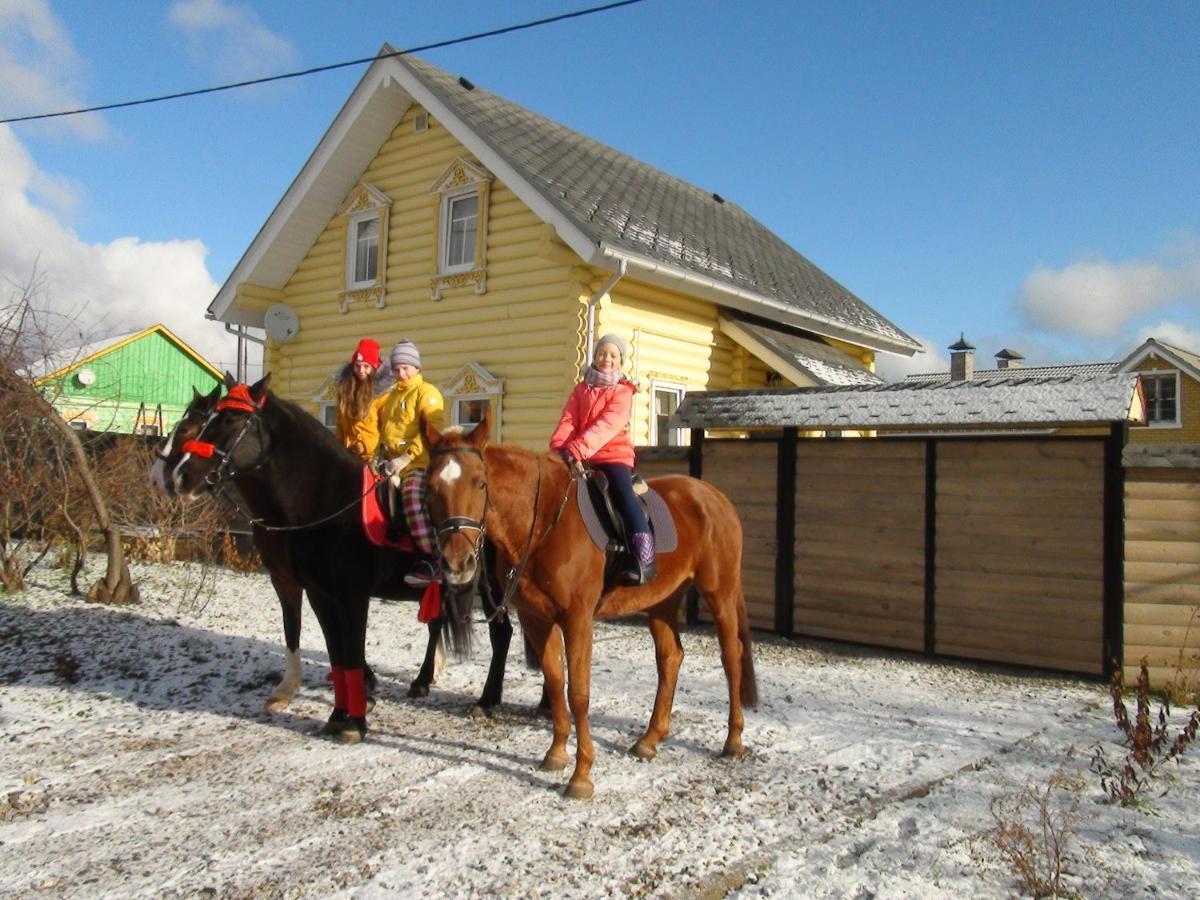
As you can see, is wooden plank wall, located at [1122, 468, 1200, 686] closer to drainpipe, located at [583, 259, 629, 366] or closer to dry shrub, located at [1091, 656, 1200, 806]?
dry shrub, located at [1091, 656, 1200, 806]

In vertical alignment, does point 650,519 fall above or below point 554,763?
above

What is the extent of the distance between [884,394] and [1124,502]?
219 centimetres

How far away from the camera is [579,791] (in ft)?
15.3

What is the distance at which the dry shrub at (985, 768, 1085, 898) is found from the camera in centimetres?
369

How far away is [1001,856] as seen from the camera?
13.1 feet

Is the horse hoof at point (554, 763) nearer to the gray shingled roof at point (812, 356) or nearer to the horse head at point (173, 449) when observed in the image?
the horse head at point (173, 449)

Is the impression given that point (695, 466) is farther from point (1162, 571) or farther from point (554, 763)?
point (554, 763)

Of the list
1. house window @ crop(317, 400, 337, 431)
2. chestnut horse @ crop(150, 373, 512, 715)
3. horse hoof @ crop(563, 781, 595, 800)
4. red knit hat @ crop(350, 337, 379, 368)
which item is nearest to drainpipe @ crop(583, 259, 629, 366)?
house window @ crop(317, 400, 337, 431)

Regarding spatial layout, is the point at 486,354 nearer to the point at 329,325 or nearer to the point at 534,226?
the point at 534,226

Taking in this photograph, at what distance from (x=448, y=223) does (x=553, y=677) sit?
10.2m

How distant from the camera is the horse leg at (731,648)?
5.50 metres

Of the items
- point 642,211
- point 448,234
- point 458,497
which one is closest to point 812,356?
point 642,211

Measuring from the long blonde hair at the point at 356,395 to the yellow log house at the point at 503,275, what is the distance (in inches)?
193

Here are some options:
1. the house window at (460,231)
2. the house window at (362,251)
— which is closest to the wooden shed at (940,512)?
the house window at (460,231)
